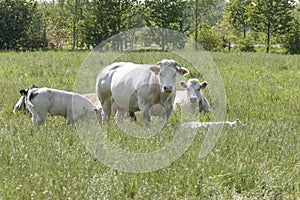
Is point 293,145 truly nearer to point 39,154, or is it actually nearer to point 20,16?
point 39,154

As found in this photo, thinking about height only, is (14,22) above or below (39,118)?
above

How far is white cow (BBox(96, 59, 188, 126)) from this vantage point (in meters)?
8.88

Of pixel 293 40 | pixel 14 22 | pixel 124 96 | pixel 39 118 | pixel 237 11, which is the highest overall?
pixel 237 11

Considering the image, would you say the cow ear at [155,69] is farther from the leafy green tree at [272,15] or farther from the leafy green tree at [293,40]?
the leafy green tree at [293,40]

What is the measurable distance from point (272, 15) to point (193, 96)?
4203 cm

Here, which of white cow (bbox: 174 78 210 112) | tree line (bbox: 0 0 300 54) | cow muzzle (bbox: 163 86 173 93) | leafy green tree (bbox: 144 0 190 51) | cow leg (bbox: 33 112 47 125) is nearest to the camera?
cow muzzle (bbox: 163 86 173 93)

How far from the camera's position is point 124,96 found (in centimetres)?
999

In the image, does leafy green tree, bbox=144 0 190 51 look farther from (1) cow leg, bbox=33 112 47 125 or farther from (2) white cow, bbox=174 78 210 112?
(1) cow leg, bbox=33 112 47 125

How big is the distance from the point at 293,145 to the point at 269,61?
58.1 feet

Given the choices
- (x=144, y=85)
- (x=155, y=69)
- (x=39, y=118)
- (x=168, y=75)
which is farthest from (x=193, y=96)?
(x=39, y=118)

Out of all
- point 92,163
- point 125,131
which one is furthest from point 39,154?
point 125,131

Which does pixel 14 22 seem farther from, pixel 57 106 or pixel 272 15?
pixel 57 106

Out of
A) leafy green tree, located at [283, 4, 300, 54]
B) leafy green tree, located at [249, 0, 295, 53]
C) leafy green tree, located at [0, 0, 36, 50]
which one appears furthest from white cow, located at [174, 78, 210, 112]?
leafy green tree, located at [283, 4, 300, 54]

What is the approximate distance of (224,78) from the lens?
17750 millimetres
